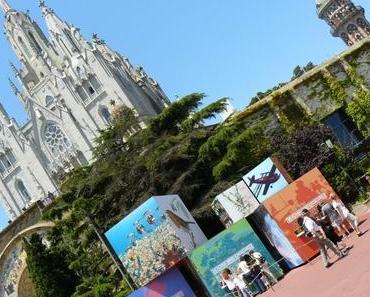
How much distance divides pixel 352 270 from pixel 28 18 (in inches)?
2425

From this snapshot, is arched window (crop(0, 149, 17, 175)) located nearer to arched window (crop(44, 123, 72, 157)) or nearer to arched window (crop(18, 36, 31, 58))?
arched window (crop(44, 123, 72, 157))

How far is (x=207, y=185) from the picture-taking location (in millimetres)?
24156

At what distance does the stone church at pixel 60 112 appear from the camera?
54531 millimetres

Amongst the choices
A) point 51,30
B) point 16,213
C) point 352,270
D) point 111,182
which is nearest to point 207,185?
point 111,182

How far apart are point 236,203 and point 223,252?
2.78m

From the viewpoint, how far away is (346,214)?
16281 mm

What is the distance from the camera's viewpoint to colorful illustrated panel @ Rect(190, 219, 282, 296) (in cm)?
1708

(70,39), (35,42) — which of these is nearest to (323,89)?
(70,39)

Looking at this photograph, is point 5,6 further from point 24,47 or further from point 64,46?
point 64,46

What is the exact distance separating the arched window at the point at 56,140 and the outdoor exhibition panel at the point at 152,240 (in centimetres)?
3899

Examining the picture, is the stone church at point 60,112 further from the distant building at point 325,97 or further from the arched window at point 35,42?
the distant building at point 325,97

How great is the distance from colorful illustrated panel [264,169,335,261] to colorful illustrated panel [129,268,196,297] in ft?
11.1

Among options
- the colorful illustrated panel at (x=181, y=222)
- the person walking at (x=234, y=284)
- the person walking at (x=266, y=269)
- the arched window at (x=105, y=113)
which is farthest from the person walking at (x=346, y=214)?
the arched window at (x=105, y=113)

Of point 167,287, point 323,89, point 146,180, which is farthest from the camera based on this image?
point 323,89
